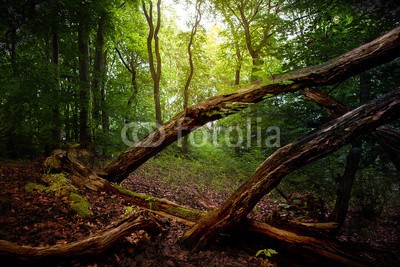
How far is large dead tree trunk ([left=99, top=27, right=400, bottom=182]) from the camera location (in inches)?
153

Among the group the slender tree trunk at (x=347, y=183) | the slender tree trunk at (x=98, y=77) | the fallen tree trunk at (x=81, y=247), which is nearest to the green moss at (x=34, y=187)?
the fallen tree trunk at (x=81, y=247)

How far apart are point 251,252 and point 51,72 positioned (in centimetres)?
657

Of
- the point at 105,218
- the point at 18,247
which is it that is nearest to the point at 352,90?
the point at 105,218

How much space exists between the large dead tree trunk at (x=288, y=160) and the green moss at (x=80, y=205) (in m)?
1.86

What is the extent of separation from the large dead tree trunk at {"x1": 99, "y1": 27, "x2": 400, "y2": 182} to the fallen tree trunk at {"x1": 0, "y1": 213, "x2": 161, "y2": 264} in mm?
2082

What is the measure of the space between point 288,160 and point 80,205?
3.83m

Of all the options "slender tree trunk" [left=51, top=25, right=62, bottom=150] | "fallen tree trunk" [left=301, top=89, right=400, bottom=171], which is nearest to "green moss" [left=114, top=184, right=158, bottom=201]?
"slender tree trunk" [left=51, top=25, right=62, bottom=150]

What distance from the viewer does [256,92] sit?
4.79 metres

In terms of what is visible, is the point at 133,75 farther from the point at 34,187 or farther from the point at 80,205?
the point at 80,205

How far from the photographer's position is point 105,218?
4.18 metres

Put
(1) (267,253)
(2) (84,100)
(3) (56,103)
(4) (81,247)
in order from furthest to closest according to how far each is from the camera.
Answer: (2) (84,100) → (3) (56,103) → (1) (267,253) → (4) (81,247)

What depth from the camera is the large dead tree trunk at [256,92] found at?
12.8 feet
